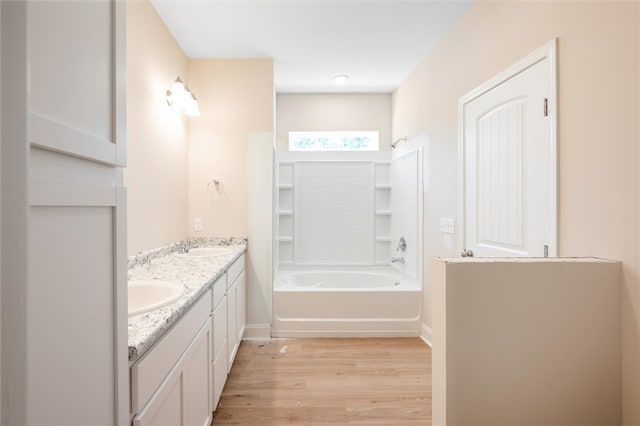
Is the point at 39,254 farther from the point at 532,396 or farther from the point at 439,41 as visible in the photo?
the point at 439,41

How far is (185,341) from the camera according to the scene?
1.30 m

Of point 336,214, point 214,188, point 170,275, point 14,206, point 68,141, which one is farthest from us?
point 336,214

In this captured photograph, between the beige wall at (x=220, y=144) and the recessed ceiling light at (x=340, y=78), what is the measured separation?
82 cm

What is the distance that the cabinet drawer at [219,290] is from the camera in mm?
1817

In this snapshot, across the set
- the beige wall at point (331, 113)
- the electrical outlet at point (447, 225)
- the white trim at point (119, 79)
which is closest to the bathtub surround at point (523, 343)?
the white trim at point (119, 79)

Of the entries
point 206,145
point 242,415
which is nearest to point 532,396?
point 242,415

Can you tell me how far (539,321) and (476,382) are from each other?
0.31m

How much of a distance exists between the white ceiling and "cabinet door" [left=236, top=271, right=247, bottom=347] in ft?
6.69

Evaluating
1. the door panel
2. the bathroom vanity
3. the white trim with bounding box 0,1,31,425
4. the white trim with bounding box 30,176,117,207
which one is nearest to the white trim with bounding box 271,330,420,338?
the bathroom vanity

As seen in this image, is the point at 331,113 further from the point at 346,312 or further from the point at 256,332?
the point at 256,332

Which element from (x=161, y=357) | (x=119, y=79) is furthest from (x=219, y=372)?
(x=119, y=79)

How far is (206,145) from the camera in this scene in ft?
10.1

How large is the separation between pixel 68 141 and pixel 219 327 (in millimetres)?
1609

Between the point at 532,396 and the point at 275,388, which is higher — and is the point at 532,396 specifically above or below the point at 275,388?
above
